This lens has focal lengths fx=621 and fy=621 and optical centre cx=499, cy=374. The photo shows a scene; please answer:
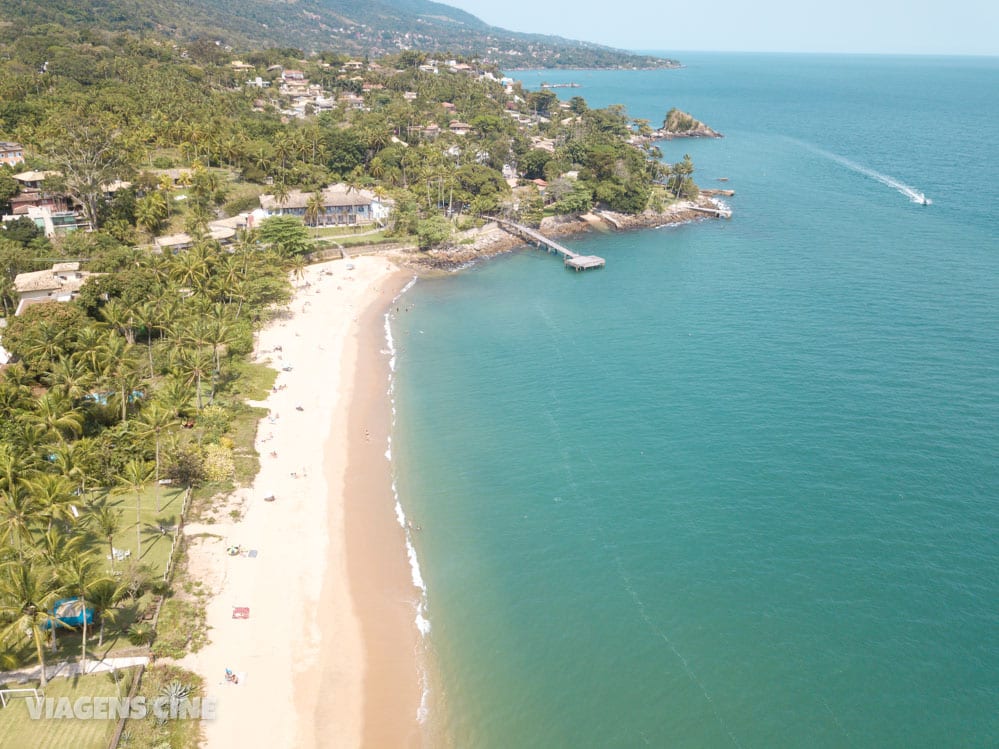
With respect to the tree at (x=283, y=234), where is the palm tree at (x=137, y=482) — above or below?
below

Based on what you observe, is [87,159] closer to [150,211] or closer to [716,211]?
[150,211]

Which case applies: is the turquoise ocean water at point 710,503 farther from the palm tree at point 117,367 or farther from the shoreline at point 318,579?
the palm tree at point 117,367

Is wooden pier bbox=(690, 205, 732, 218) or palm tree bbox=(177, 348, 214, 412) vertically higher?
wooden pier bbox=(690, 205, 732, 218)

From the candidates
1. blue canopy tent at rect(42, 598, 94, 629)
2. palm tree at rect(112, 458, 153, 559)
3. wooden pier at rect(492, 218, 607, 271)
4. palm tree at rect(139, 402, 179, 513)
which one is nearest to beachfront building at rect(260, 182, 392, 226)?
wooden pier at rect(492, 218, 607, 271)

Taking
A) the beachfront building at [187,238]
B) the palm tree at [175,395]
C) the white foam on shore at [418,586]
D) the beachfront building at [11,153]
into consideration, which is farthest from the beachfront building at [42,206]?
the white foam on shore at [418,586]

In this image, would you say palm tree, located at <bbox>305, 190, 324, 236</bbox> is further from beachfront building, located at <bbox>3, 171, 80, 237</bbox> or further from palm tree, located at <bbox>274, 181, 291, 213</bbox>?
beachfront building, located at <bbox>3, 171, 80, 237</bbox>
